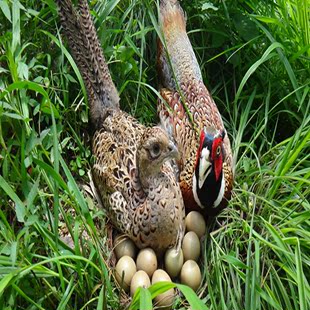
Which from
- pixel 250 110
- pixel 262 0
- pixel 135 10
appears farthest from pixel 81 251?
pixel 262 0

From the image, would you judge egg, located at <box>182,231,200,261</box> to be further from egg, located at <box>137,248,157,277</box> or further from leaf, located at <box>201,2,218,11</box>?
leaf, located at <box>201,2,218,11</box>

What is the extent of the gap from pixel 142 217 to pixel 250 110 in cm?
78

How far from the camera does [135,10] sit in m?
2.85

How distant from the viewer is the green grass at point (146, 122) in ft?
6.53

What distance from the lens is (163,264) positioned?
227 cm

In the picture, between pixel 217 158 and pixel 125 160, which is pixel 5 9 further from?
pixel 217 158

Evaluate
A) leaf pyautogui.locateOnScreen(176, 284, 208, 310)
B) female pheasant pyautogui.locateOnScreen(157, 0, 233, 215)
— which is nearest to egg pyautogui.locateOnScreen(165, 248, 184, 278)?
female pheasant pyautogui.locateOnScreen(157, 0, 233, 215)

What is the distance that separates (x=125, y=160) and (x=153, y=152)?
0.22 meters

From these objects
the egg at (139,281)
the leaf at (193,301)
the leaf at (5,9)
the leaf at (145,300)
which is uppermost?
the leaf at (5,9)

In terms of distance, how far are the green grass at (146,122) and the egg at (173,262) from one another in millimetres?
97

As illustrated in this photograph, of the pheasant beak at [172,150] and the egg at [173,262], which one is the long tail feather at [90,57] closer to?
the pheasant beak at [172,150]

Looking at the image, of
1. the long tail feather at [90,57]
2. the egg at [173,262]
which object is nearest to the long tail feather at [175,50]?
the long tail feather at [90,57]

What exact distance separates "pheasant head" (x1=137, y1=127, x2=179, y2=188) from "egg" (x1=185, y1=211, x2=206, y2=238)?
0.72 ft

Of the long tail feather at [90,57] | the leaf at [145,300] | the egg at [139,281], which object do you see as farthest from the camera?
the long tail feather at [90,57]
